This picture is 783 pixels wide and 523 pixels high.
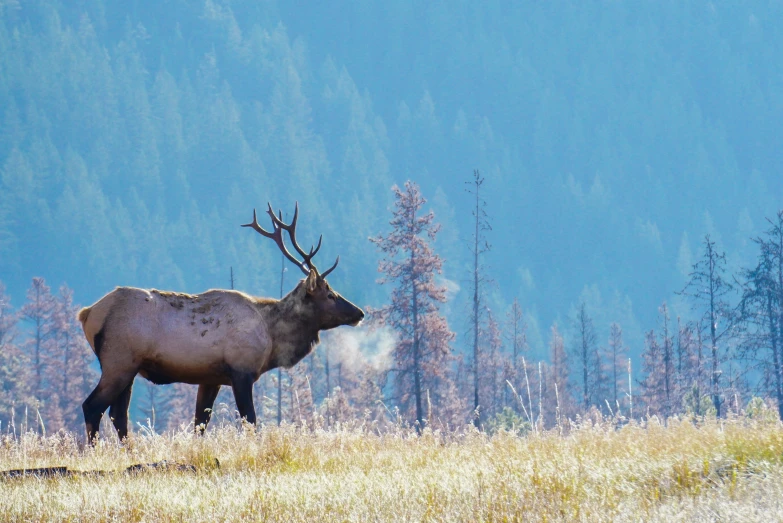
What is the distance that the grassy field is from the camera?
6422 mm

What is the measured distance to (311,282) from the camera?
48.4 ft

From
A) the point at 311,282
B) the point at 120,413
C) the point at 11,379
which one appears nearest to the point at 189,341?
the point at 120,413

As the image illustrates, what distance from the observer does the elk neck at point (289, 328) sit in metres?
14.2

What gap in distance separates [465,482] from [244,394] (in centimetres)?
626

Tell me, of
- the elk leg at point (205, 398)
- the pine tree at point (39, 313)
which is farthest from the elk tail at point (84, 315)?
the pine tree at point (39, 313)

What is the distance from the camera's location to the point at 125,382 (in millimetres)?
12406

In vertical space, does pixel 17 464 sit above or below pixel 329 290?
below

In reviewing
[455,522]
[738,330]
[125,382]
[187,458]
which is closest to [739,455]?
[455,522]

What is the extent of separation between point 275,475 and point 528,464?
2149 mm

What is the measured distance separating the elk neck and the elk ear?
21 cm

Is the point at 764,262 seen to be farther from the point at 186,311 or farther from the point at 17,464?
the point at 17,464

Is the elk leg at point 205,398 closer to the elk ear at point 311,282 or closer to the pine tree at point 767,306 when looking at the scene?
the elk ear at point 311,282

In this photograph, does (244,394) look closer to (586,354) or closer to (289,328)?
(289,328)

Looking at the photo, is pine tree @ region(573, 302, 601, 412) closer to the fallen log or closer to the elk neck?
the elk neck
